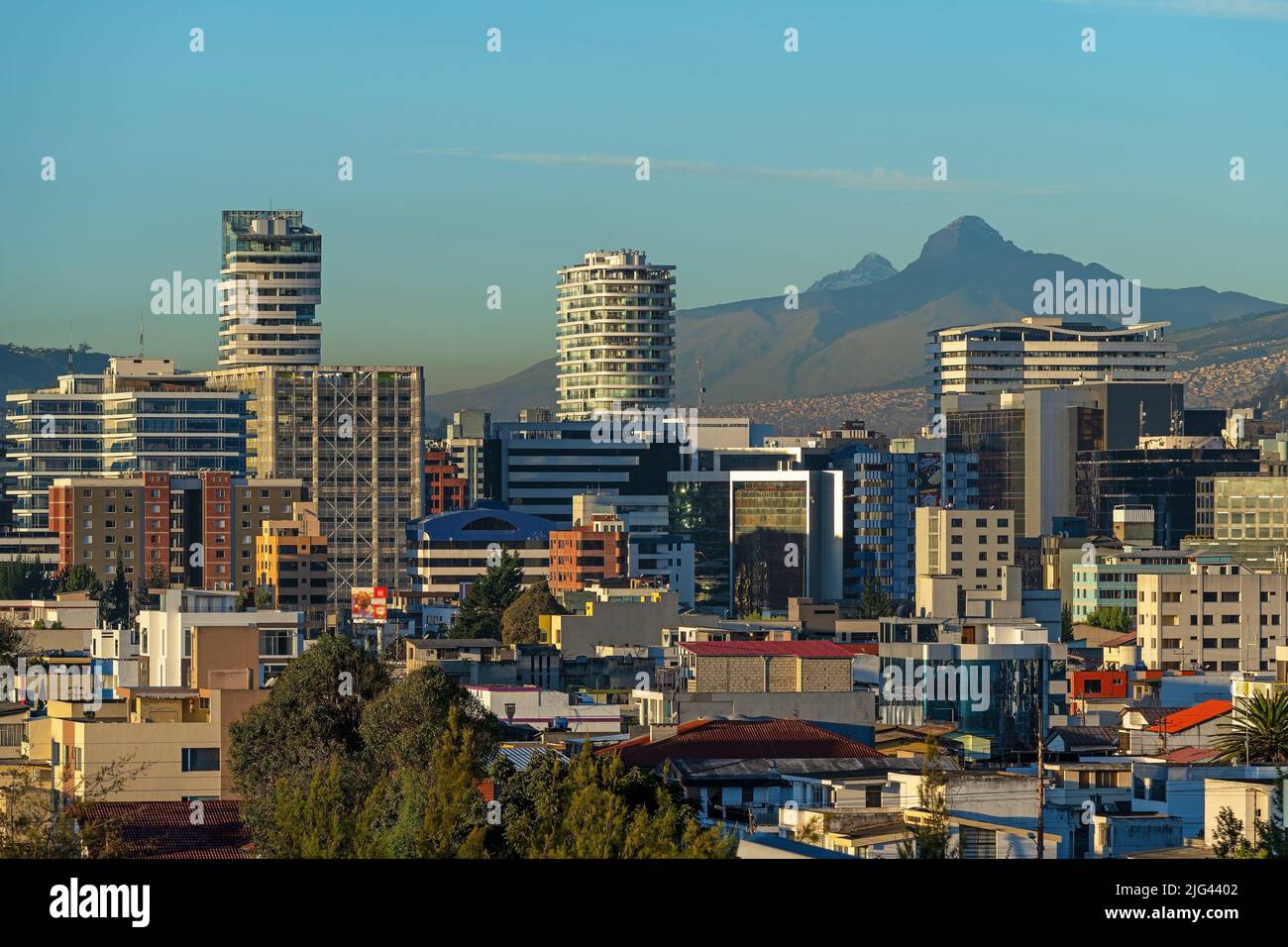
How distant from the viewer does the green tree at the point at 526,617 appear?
394 ft

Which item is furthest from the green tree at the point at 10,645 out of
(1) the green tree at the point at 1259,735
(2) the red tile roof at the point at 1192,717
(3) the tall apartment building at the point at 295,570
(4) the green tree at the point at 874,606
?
(3) the tall apartment building at the point at 295,570

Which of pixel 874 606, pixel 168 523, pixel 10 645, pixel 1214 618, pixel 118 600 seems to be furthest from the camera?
pixel 168 523

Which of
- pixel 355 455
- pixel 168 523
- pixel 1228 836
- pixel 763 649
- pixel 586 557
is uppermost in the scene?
pixel 355 455

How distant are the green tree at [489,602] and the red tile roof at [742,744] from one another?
2714 inches

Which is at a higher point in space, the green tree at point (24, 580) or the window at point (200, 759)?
the window at point (200, 759)

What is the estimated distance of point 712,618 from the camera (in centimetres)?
11962

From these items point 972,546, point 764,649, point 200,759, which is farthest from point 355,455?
point 200,759

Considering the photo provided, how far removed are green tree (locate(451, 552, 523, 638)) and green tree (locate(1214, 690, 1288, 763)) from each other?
73.6 metres

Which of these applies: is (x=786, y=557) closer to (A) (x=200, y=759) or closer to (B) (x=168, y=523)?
(B) (x=168, y=523)

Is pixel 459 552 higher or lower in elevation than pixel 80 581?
higher

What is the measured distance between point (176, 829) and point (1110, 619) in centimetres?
9633

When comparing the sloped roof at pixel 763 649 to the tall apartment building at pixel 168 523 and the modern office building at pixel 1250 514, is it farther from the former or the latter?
the tall apartment building at pixel 168 523

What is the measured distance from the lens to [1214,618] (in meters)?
118
